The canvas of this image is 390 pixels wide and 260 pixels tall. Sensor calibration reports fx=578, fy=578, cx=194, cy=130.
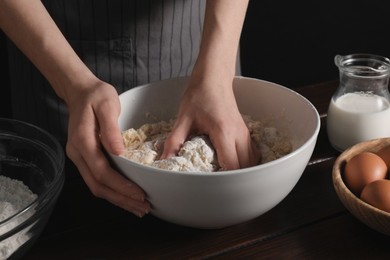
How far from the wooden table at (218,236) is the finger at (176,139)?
0.11 meters

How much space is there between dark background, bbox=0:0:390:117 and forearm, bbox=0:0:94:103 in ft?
4.78

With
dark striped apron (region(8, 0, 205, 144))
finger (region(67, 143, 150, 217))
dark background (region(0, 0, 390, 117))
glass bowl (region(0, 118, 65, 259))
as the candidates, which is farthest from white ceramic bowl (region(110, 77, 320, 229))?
dark background (region(0, 0, 390, 117))

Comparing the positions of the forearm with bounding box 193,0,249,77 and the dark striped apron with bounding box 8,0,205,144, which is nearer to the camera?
the forearm with bounding box 193,0,249,77

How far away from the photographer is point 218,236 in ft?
2.96

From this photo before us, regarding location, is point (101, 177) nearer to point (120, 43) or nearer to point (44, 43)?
point (44, 43)

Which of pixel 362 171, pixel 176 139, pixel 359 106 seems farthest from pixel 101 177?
pixel 359 106

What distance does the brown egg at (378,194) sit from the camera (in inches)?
34.3

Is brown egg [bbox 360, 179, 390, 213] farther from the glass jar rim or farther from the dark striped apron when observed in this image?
the dark striped apron

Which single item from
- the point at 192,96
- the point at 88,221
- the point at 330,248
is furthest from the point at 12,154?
the point at 330,248

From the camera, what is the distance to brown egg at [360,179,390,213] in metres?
0.87

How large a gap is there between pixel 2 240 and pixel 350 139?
0.69 m

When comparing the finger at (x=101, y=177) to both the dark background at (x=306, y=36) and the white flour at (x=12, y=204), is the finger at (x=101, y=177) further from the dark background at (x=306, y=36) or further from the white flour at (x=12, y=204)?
the dark background at (x=306, y=36)

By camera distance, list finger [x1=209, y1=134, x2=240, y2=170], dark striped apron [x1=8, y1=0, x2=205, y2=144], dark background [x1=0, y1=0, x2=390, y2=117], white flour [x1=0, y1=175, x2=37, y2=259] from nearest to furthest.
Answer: white flour [x1=0, y1=175, x2=37, y2=259] < finger [x1=209, y1=134, x2=240, y2=170] < dark striped apron [x1=8, y1=0, x2=205, y2=144] < dark background [x1=0, y1=0, x2=390, y2=117]

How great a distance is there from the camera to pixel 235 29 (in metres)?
1.07
